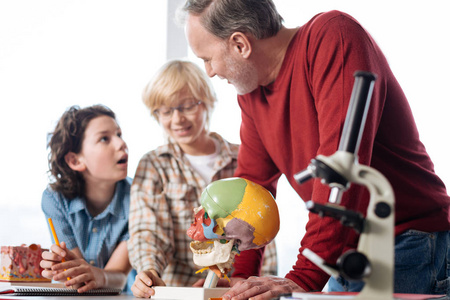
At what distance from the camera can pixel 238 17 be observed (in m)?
1.40

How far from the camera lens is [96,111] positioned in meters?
2.37

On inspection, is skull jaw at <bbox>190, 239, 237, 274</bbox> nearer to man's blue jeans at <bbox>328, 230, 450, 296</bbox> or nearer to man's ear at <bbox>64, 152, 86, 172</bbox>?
man's blue jeans at <bbox>328, 230, 450, 296</bbox>

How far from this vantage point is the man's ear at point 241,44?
55.9 inches

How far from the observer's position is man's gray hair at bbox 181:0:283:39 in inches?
55.2

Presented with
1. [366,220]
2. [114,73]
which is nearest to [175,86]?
[114,73]

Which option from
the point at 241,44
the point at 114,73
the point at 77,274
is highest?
the point at 241,44

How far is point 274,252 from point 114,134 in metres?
0.91

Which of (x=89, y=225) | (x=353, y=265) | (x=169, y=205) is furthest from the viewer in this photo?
(x=89, y=225)

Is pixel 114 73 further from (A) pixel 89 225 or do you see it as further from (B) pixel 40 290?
(B) pixel 40 290

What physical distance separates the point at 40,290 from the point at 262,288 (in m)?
0.81

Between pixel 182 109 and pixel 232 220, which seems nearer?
pixel 232 220

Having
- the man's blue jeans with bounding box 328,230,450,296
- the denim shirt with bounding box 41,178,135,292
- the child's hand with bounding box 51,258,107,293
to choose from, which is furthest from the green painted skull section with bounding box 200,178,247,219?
the denim shirt with bounding box 41,178,135,292

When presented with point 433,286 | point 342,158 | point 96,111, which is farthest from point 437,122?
point 342,158

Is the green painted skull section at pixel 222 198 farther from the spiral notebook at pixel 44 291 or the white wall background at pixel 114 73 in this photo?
the white wall background at pixel 114 73
